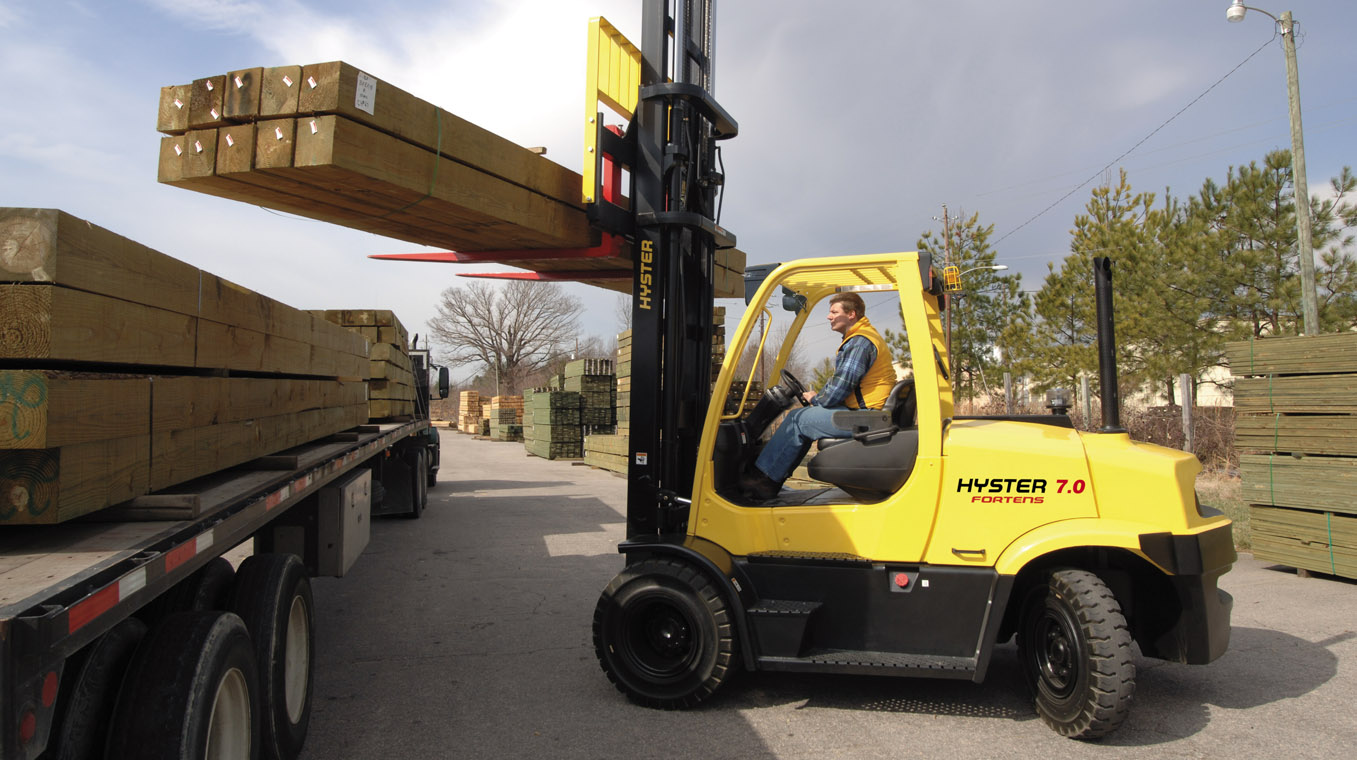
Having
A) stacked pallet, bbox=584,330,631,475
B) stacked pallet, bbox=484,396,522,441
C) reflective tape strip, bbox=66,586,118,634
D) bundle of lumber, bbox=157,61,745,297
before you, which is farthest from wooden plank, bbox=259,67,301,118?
stacked pallet, bbox=484,396,522,441

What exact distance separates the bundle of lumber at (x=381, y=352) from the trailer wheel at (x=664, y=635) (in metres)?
6.64

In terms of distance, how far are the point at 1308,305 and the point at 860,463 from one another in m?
14.1

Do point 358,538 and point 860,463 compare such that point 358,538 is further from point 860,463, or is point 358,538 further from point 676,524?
point 860,463

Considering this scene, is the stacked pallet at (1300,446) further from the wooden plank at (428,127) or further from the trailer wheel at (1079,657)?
the wooden plank at (428,127)

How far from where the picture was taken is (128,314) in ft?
8.85

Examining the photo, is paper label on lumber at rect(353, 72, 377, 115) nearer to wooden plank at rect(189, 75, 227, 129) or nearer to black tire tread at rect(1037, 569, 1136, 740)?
wooden plank at rect(189, 75, 227, 129)

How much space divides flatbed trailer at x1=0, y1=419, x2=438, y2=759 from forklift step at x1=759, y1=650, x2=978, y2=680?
223 centimetres

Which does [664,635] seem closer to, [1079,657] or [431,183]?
[1079,657]

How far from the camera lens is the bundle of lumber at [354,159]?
3.81m

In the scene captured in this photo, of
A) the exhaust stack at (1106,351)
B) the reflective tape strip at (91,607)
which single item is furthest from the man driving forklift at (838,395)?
the reflective tape strip at (91,607)

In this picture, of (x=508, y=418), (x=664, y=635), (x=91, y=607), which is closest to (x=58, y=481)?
(x=91, y=607)

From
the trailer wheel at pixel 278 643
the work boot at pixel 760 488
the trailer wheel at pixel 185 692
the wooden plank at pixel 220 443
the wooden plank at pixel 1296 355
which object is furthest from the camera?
the wooden plank at pixel 1296 355

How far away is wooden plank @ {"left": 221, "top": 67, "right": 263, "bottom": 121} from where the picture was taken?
3830 millimetres

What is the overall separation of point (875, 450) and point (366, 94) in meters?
2.98
